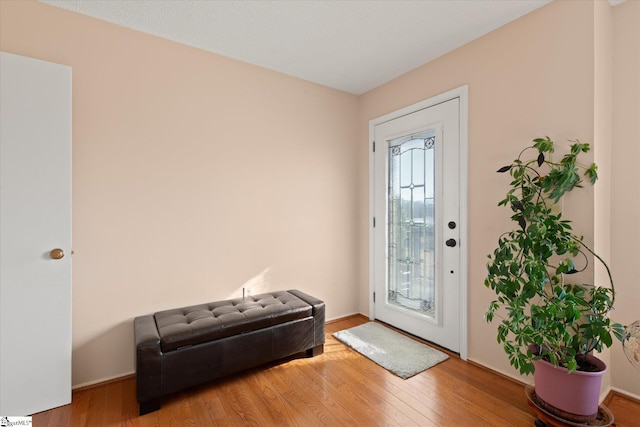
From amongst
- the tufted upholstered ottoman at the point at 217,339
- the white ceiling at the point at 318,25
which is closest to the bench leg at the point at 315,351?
the tufted upholstered ottoman at the point at 217,339

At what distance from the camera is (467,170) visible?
2.38 m

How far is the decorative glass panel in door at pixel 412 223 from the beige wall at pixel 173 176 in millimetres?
691

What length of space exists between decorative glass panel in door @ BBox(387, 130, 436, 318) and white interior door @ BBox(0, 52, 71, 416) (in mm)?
2621

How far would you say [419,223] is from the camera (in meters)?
2.81

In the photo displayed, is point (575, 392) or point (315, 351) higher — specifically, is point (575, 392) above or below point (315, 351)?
above

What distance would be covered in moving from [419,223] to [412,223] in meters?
0.09

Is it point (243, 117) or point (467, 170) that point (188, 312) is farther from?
point (467, 170)

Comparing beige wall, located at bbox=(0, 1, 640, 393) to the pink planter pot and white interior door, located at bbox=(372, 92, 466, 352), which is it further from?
the pink planter pot

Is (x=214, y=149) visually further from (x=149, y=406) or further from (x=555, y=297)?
(x=555, y=297)

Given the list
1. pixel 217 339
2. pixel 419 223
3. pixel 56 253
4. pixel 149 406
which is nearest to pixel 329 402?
pixel 217 339

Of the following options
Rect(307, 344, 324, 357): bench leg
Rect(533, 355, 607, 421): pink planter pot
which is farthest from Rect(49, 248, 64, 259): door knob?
Rect(533, 355, 607, 421): pink planter pot

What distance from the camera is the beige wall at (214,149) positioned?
193 centimetres

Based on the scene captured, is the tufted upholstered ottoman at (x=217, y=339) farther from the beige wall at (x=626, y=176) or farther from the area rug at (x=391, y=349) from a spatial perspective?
the beige wall at (x=626, y=176)

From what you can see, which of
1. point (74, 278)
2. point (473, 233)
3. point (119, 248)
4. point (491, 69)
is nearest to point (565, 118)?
point (491, 69)
